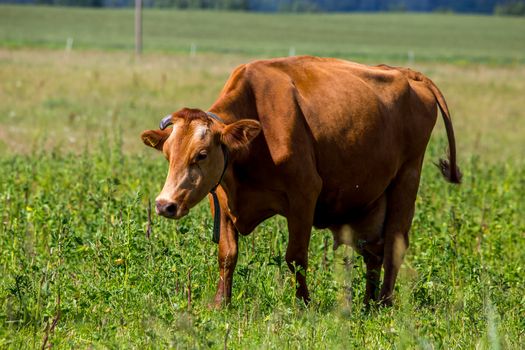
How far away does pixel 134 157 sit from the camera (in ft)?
43.0

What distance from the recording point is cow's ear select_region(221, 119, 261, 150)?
6660 mm

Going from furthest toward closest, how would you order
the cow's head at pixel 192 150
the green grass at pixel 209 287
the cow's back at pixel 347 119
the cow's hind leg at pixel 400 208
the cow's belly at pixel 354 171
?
the cow's hind leg at pixel 400 208
the cow's belly at pixel 354 171
the cow's back at pixel 347 119
the cow's head at pixel 192 150
the green grass at pixel 209 287

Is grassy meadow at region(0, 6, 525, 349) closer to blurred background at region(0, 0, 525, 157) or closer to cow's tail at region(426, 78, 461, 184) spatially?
cow's tail at region(426, 78, 461, 184)

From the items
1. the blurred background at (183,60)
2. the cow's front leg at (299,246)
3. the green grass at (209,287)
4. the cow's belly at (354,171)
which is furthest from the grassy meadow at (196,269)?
the blurred background at (183,60)

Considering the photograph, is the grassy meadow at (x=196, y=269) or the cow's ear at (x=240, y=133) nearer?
the grassy meadow at (x=196, y=269)

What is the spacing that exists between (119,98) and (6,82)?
3.52 m

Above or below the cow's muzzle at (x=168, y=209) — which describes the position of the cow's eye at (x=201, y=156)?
above

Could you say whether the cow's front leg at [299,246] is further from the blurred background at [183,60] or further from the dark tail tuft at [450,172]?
the blurred background at [183,60]

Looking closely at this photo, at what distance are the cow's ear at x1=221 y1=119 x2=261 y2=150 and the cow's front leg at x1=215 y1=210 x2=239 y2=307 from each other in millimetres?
837

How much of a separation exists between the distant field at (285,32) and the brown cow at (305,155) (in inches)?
2283

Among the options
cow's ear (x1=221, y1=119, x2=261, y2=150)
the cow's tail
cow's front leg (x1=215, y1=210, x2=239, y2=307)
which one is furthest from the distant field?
cow's ear (x1=221, y1=119, x2=261, y2=150)

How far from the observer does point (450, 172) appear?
909cm

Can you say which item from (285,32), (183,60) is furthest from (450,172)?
(285,32)

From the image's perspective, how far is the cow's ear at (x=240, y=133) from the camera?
666 cm
